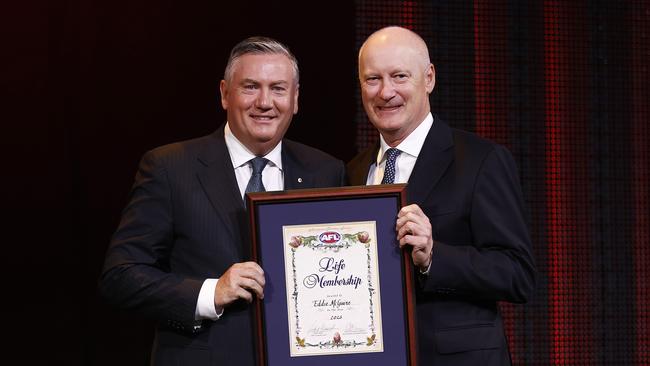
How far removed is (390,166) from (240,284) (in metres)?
0.64

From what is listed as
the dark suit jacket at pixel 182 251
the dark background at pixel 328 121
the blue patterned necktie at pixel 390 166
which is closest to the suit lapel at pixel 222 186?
the dark suit jacket at pixel 182 251

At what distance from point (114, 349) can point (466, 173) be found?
90.5 inches

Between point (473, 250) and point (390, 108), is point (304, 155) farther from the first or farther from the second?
point (473, 250)

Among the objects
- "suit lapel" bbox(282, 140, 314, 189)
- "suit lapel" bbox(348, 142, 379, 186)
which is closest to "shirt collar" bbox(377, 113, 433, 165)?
"suit lapel" bbox(348, 142, 379, 186)

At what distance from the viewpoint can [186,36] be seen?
425cm

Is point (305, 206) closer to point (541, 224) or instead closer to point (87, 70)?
point (87, 70)

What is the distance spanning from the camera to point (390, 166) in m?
2.69

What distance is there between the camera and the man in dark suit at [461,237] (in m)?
2.43

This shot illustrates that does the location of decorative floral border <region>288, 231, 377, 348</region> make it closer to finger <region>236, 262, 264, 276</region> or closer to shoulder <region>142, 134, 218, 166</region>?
finger <region>236, 262, 264, 276</region>

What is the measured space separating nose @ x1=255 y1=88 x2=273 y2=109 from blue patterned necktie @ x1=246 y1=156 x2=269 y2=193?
0.15 metres

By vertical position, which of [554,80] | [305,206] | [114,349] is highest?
[554,80]

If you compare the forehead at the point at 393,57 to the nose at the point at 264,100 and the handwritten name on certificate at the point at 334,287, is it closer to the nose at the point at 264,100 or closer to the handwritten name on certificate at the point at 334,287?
the nose at the point at 264,100

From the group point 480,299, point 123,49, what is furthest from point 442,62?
point 480,299

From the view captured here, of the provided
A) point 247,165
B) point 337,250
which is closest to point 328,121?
point 247,165
